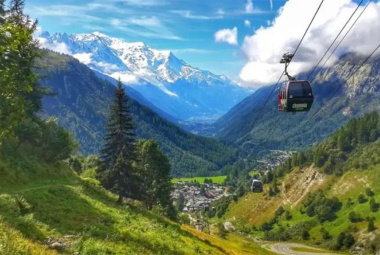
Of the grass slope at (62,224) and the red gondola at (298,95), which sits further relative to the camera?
the red gondola at (298,95)

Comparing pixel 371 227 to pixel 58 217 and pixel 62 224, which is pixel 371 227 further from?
pixel 62 224

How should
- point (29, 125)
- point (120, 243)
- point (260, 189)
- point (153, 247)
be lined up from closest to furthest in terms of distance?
point (120, 243)
point (153, 247)
point (29, 125)
point (260, 189)

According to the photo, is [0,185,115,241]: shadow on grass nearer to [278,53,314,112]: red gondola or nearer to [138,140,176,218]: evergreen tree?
[278,53,314,112]: red gondola

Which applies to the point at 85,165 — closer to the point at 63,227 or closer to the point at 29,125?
the point at 29,125

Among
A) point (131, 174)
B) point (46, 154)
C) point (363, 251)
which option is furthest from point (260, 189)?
point (363, 251)

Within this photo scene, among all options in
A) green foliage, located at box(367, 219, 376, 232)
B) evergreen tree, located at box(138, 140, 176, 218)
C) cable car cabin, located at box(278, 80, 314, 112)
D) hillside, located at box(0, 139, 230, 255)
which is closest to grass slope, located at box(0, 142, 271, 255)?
hillside, located at box(0, 139, 230, 255)

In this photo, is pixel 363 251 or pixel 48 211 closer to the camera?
pixel 48 211

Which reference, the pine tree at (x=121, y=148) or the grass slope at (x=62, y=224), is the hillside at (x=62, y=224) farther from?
the pine tree at (x=121, y=148)

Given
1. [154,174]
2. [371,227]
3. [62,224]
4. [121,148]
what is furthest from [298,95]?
[371,227]

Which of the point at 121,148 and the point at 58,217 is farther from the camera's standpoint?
the point at 121,148

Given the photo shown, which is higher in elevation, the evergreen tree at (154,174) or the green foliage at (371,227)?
the evergreen tree at (154,174)

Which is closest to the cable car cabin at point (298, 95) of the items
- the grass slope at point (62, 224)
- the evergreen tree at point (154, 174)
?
the grass slope at point (62, 224)
